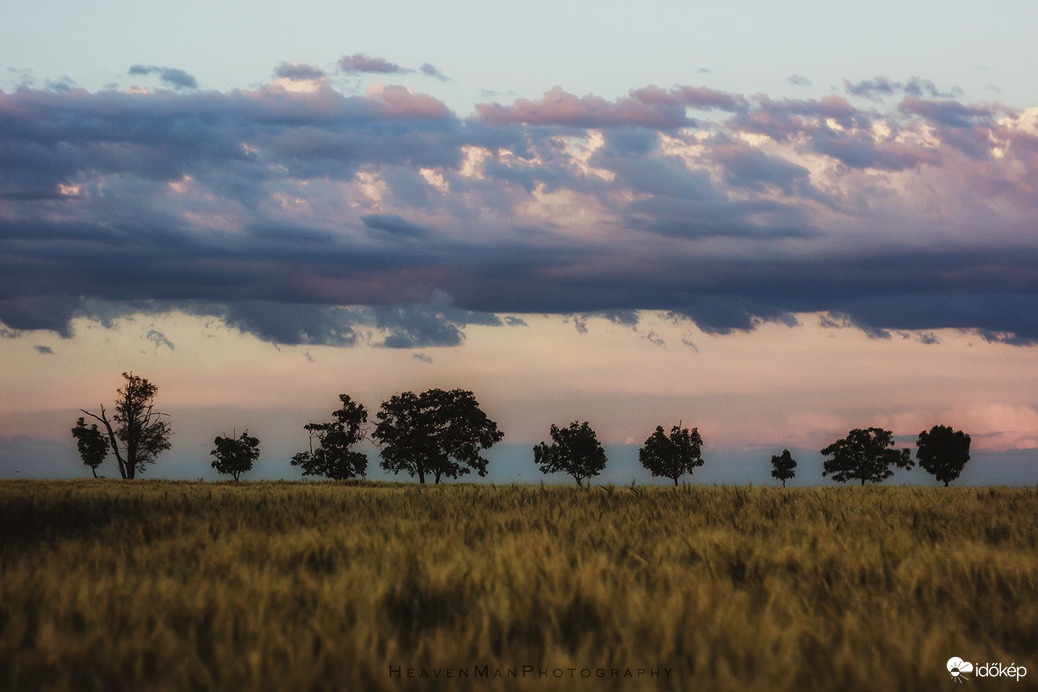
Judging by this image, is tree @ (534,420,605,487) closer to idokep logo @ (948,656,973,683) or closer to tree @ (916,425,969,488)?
tree @ (916,425,969,488)

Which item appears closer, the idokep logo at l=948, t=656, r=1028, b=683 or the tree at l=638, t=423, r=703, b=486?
the idokep logo at l=948, t=656, r=1028, b=683

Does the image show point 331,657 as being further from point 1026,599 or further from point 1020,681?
point 1026,599

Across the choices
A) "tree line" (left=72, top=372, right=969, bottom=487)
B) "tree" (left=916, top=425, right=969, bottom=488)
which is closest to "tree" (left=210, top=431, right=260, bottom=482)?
"tree line" (left=72, top=372, right=969, bottom=487)

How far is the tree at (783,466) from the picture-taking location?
98.9 metres

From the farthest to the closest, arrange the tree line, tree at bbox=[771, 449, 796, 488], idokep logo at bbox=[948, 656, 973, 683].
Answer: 1. tree at bbox=[771, 449, 796, 488]
2. the tree line
3. idokep logo at bbox=[948, 656, 973, 683]

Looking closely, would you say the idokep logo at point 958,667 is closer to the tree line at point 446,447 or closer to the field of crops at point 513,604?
the field of crops at point 513,604

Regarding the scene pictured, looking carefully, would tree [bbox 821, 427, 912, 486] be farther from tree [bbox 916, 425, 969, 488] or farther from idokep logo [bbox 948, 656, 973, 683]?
idokep logo [bbox 948, 656, 973, 683]

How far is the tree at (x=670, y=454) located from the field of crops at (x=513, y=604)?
82.1 m

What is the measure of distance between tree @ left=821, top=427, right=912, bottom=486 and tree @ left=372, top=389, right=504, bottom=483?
4288 cm

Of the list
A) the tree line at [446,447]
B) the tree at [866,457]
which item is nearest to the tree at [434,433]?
the tree line at [446,447]

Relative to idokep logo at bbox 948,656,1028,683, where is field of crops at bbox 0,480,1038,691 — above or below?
above

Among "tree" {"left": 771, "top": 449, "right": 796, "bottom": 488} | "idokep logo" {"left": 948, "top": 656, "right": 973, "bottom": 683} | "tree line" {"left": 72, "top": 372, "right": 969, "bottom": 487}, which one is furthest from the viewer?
"tree" {"left": 771, "top": 449, "right": 796, "bottom": 488}

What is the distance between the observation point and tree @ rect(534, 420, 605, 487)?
292ft

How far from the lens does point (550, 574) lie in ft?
19.5
